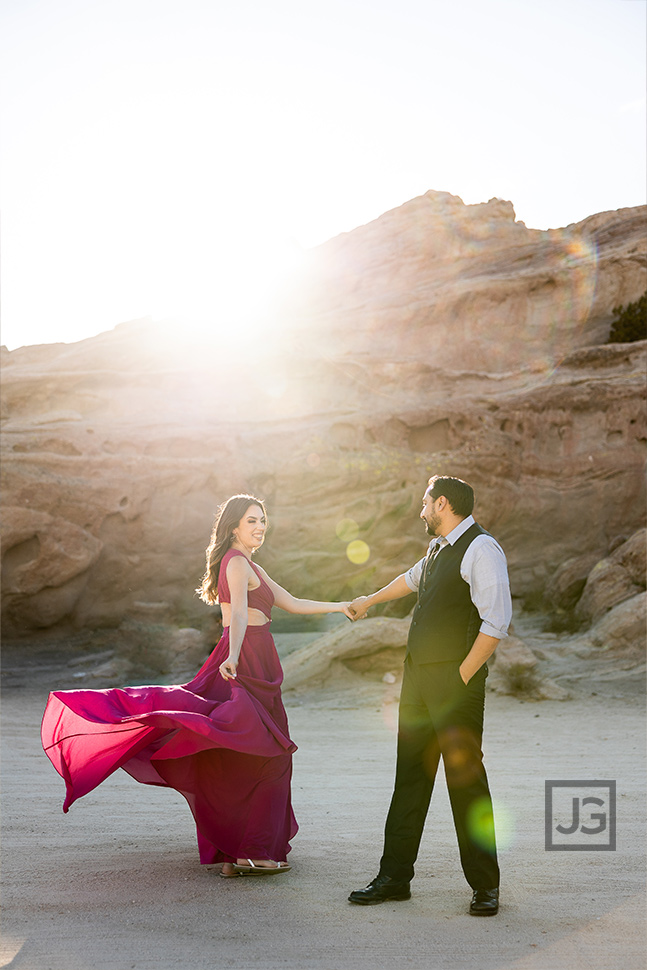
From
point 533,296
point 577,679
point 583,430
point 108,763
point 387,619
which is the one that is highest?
point 533,296

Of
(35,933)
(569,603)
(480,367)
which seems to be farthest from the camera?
(480,367)

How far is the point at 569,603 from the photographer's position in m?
17.0

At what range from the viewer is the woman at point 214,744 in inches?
168

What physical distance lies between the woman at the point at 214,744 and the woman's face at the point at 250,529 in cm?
18

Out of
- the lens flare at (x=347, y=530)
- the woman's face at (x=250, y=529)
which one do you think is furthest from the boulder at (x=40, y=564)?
the woman's face at (x=250, y=529)

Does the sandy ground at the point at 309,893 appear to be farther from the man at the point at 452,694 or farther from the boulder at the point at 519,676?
the boulder at the point at 519,676

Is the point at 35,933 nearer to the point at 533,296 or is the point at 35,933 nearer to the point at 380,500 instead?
the point at 380,500

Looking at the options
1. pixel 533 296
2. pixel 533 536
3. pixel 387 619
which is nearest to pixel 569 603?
pixel 533 536

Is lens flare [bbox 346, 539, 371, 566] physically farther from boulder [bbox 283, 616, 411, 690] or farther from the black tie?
the black tie

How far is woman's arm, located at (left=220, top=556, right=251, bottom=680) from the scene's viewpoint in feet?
15.2

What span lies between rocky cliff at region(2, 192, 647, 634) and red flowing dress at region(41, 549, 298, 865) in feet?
33.9

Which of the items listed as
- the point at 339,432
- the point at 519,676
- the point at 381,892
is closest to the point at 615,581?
the point at 519,676

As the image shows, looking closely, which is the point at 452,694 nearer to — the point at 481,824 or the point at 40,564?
the point at 481,824

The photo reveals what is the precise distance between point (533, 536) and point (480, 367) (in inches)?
265
